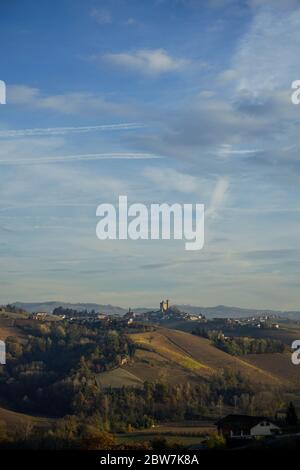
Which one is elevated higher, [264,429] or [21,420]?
[264,429]

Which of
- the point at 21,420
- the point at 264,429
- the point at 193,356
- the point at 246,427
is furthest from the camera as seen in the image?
the point at 193,356

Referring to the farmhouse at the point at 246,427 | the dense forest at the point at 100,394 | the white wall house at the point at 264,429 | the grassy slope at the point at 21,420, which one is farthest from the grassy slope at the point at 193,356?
the white wall house at the point at 264,429

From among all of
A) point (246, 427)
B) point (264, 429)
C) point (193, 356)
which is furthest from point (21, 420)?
point (193, 356)

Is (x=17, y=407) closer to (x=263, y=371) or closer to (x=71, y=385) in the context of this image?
(x=71, y=385)

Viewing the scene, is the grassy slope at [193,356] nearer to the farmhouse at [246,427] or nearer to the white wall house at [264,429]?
the farmhouse at [246,427]

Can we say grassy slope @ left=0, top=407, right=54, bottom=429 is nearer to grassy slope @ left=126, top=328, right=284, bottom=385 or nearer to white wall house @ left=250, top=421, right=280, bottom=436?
grassy slope @ left=126, top=328, right=284, bottom=385

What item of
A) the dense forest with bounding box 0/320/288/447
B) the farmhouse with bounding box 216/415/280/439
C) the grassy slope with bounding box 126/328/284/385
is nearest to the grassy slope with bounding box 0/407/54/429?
the dense forest with bounding box 0/320/288/447

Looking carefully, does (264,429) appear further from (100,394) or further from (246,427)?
(100,394)
